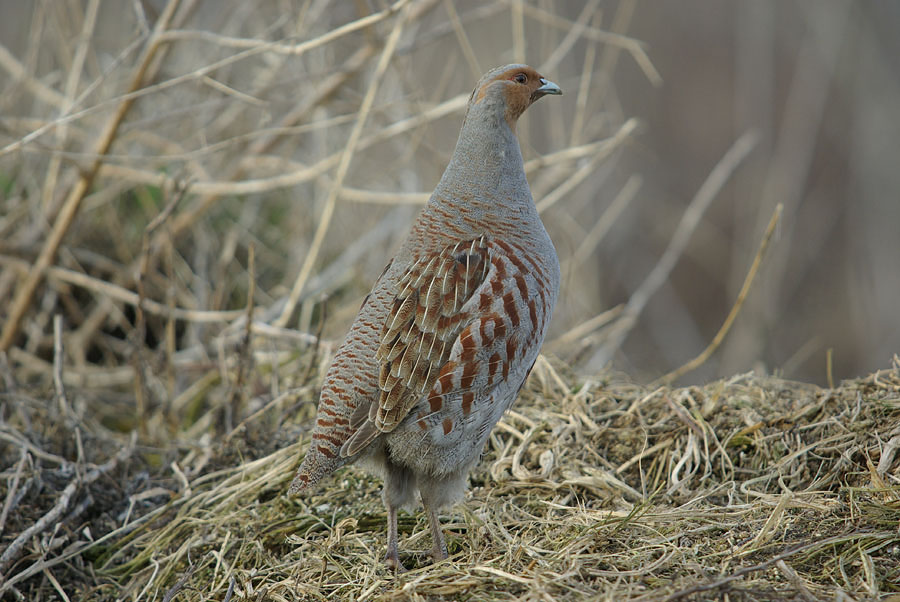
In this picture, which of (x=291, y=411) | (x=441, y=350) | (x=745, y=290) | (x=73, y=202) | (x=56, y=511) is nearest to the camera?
(x=441, y=350)

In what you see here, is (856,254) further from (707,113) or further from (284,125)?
(284,125)

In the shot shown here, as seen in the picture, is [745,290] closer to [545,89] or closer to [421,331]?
[545,89]

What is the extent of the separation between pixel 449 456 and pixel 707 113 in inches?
293

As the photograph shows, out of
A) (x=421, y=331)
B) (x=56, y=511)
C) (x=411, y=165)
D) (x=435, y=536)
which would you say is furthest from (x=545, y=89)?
(x=411, y=165)

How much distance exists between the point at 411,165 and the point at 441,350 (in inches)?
143

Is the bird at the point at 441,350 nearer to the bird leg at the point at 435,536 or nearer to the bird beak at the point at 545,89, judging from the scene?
the bird leg at the point at 435,536

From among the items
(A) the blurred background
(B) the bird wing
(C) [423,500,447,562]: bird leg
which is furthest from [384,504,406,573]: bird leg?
(A) the blurred background

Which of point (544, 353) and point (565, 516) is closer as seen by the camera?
point (565, 516)

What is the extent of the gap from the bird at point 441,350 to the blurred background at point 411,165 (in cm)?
79

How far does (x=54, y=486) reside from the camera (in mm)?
3250

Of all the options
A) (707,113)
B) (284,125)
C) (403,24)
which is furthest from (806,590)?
(707,113)

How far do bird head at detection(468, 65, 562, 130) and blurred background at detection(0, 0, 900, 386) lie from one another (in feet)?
2.60

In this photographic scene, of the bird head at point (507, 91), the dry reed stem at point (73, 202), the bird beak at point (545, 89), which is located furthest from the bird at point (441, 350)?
the dry reed stem at point (73, 202)

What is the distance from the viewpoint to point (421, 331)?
8.68 ft
